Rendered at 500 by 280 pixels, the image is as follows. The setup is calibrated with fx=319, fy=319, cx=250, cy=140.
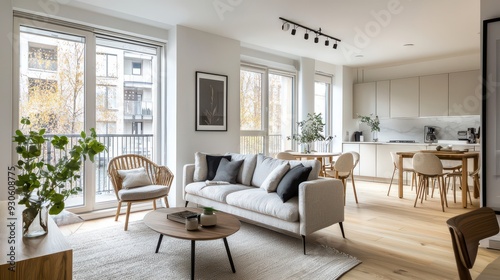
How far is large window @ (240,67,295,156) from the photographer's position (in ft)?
20.1

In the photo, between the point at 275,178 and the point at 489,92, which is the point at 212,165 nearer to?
the point at 275,178

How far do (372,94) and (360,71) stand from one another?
76cm

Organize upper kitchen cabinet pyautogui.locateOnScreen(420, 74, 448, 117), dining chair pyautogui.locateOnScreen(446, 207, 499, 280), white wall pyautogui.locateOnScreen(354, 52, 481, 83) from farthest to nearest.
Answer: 1. upper kitchen cabinet pyautogui.locateOnScreen(420, 74, 448, 117)
2. white wall pyautogui.locateOnScreen(354, 52, 481, 83)
3. dining chair pyautogui.locateOnScreen(446, 207, 499, 280)

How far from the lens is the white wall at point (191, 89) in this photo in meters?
4.80

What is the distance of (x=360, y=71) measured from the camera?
26.8 ft

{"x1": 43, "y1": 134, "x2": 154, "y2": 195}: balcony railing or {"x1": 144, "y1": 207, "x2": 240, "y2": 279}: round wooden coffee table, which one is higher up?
{"x1": 43, "y1": 134, "x2": 154, "y2": 195}: balcony railing

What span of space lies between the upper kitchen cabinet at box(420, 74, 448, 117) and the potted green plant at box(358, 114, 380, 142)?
103 centimetres

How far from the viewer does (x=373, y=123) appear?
7770 mm

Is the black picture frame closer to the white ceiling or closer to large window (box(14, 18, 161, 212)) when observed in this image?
the white ceiling

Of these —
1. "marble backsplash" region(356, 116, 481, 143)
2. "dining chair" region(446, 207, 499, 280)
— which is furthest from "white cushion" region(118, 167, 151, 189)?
"marble backsplash" region(356, 116, 481, 143)

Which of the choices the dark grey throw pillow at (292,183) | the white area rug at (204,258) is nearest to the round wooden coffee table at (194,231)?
the white area rug at (204,258)

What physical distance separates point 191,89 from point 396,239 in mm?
3452

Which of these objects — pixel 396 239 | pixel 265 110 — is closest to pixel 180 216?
pixel 396 239

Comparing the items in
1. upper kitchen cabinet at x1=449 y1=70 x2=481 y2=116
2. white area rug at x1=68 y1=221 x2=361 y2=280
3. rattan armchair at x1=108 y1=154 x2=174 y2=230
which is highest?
upper kitchen cabinet at x1=449 y1=70 x2=481 y2=116
